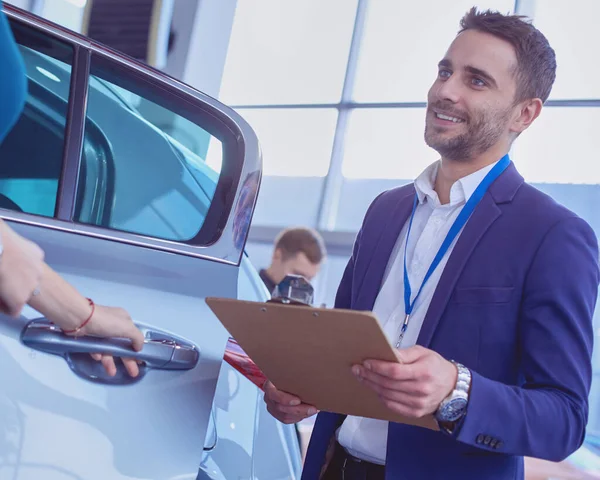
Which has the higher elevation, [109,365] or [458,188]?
[458,188]

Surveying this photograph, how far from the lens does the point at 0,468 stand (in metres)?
1.04

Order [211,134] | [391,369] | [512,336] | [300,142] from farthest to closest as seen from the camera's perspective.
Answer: [300,142], [211,134], [512,336], [391,369]

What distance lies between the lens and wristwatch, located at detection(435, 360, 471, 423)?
3.75 feet

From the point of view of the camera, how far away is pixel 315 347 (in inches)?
42.2

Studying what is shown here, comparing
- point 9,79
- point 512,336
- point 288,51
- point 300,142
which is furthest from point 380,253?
point 288,51

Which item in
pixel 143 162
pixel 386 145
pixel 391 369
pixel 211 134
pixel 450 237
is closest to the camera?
pixel 391 369

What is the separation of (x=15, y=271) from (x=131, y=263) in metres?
0.40

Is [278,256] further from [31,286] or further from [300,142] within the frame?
[300,142]

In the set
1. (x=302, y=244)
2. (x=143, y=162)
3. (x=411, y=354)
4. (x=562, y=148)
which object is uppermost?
(x=562, y=148)

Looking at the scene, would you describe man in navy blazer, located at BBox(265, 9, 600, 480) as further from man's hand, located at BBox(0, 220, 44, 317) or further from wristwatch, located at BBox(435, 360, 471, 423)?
man's hand, located at BBox(0, 220, 44, 317)

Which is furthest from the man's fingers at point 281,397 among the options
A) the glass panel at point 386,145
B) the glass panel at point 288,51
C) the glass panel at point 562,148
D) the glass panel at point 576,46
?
the glass panel at point 288,51

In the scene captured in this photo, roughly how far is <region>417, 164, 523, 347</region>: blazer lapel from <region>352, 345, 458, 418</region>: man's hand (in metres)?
0.19

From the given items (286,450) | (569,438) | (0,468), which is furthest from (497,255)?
(0,468)

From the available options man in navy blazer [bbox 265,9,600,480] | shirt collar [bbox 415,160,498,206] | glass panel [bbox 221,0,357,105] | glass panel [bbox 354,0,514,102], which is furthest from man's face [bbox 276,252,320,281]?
glass panel [bbox 221,0,357,105]
